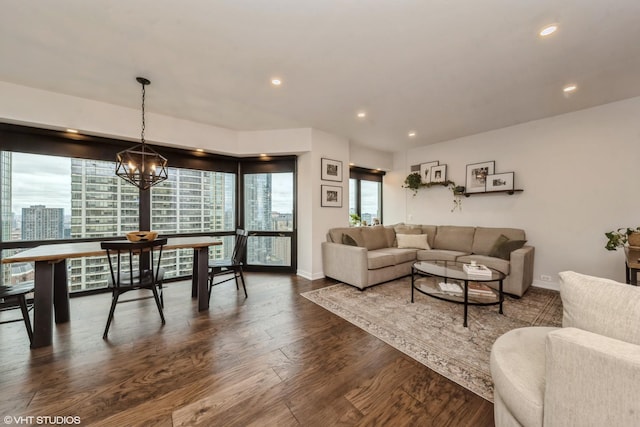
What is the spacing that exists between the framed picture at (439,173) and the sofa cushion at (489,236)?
1.25m

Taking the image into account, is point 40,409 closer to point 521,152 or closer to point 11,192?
point 11,192

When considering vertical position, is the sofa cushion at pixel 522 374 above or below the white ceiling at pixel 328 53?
below

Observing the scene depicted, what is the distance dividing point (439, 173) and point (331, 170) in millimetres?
2355

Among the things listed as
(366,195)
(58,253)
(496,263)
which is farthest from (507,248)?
(58,253)

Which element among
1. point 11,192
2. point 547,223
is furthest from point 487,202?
point 11,192

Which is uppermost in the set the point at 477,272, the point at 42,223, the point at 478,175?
the point at 478,175

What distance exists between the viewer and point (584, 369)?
0.79 m

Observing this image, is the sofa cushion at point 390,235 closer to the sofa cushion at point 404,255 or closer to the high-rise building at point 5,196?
the sofa cushion at point 404,255

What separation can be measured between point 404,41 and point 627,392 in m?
2.36

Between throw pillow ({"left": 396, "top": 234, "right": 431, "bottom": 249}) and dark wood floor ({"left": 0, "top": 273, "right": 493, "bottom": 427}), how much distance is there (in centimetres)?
253

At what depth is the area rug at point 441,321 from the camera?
5.95 feet

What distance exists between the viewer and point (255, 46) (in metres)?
2.04

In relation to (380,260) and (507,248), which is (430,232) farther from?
(380,260)

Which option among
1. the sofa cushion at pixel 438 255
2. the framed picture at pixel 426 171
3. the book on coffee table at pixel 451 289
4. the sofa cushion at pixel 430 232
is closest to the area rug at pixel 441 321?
the book on coffee table at pixel 451 289
